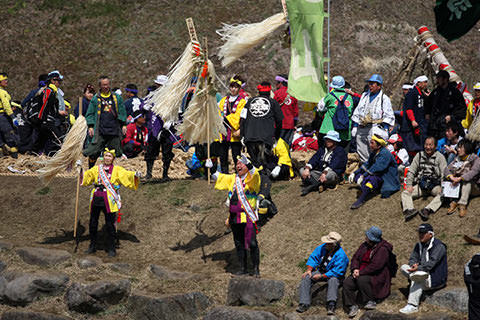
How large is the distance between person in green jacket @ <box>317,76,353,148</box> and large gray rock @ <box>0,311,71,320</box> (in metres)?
5.34

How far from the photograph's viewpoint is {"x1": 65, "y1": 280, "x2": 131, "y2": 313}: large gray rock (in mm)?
10711

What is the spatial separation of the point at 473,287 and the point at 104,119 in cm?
715

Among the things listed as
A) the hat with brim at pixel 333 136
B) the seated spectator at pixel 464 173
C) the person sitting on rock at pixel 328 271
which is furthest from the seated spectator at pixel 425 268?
the hat with brim at pixel 333 136

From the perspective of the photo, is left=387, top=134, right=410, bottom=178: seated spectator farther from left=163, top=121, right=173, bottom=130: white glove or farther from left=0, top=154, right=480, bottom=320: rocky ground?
left=163, top=121, right=173, bottom=130: white glove

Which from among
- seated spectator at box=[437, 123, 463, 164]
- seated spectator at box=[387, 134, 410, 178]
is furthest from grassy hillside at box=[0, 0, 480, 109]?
seated spectator at box=[437, 123, 463, 164]

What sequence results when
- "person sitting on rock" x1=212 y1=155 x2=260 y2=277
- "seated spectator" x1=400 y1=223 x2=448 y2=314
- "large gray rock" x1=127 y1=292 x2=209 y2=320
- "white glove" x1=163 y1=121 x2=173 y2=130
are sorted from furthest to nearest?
1. "white glove" x1=163 y1=121 x2=173 y2=130
2. "person sitting on rock" x1=212 y1=155 x2=260 y2=277
3. "large gray rock" x1=127 y1=292 x2=209 y2=320
4. "seated spectator" x1=400 y1=223 x2=448 y2=314

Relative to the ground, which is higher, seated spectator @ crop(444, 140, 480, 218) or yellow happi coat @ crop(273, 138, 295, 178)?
seated spectator @ crop(444, 140, 480, 218)

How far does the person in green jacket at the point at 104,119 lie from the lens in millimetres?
13055

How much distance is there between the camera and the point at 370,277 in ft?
30.3

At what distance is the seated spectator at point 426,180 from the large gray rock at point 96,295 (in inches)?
164

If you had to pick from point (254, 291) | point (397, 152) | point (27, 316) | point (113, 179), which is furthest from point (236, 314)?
point (397, 152)

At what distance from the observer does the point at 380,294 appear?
30.3 feet

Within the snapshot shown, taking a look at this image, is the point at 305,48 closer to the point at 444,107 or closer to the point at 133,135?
the point at 444,107

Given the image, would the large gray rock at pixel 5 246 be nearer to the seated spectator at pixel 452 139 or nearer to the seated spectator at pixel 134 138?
the seated spectator at pixel 134 138
